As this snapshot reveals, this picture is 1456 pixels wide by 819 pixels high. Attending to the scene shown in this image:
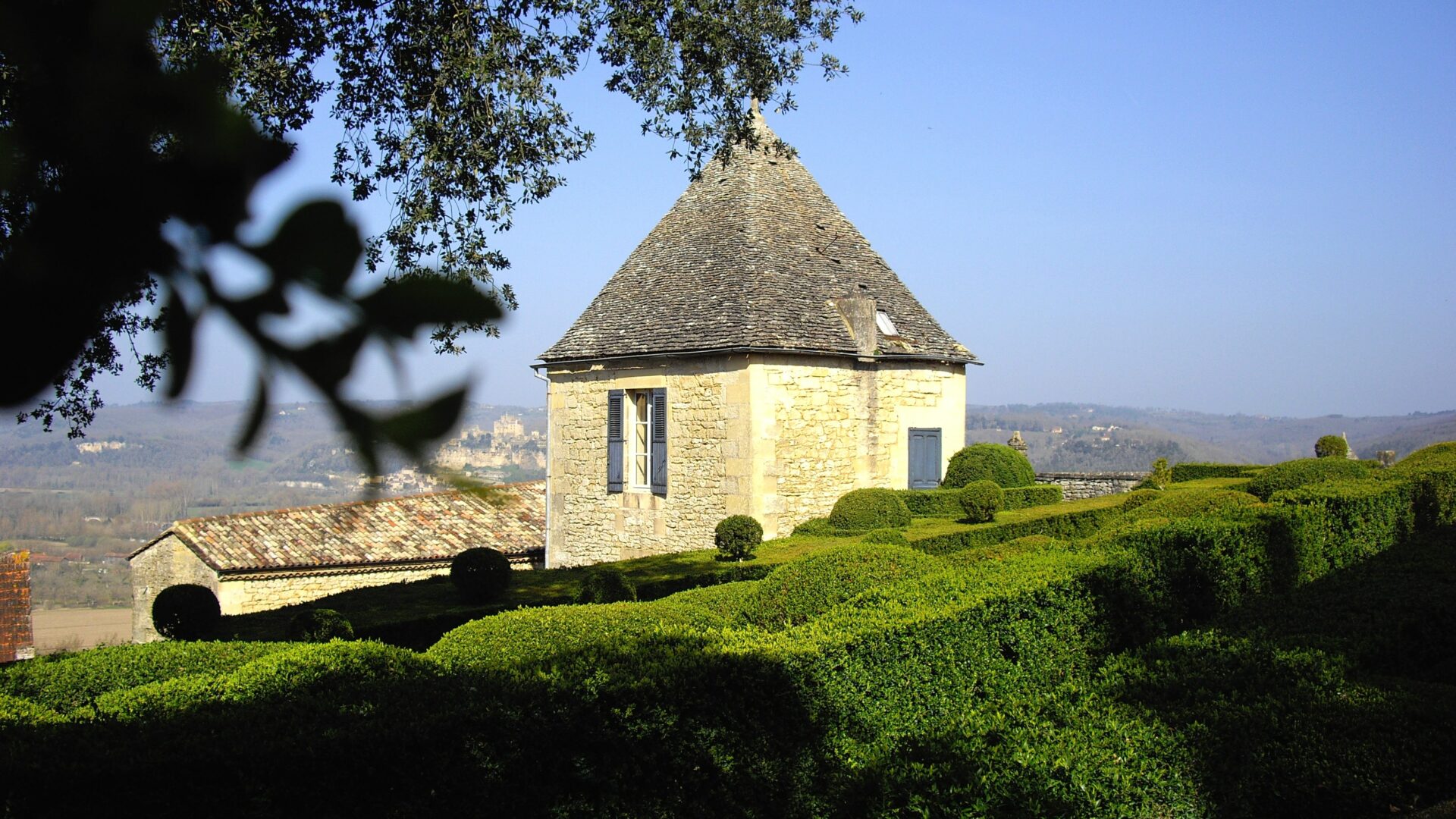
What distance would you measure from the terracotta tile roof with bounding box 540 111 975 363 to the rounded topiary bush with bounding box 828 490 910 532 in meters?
2.44

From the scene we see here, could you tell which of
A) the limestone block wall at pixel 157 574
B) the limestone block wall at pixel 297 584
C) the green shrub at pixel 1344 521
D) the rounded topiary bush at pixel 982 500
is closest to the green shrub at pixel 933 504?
the rounded topiary bush at pixel 982 500

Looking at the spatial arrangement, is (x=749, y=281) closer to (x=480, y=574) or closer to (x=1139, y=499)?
(x=1139, y=499)

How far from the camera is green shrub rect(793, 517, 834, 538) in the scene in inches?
612

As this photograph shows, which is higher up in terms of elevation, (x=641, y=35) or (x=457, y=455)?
(x=641, y=35)

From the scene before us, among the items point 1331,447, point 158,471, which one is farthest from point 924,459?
point 158,471

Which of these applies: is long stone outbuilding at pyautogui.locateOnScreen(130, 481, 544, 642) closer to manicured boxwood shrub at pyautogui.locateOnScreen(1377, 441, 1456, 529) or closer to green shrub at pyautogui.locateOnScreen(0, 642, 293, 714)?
green shrub at pyautogui.locateOnScreen(0, 642, 293, 714)

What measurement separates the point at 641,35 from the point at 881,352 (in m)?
9.32

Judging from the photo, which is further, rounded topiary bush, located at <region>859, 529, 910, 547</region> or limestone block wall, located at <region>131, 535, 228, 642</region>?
limestone block wall, located at <region>131, 535, 228, 642</region>

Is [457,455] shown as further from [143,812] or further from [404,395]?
[143,812]

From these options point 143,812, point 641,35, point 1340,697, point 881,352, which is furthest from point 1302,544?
point 143,812

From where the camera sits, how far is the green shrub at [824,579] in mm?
8375

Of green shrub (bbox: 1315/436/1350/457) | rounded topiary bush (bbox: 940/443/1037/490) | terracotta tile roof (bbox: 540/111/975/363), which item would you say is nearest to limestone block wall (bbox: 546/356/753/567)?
terracotta tile roof (bbox: 540/111/975/363)

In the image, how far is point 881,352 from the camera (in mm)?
17969

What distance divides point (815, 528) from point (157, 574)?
11322 millimetres
